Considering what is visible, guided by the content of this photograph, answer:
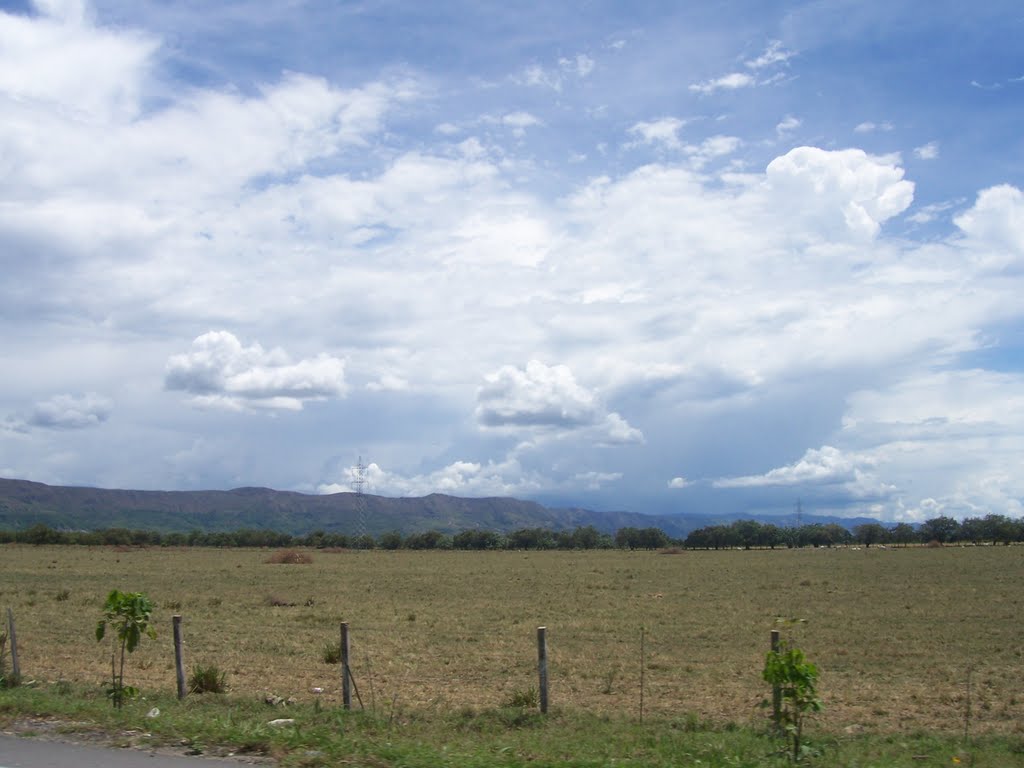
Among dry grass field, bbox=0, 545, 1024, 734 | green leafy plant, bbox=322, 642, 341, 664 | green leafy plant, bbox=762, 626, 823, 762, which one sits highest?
green leafy plant, bbox=762, 626, 823, 762

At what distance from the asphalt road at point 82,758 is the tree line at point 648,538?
417 ft

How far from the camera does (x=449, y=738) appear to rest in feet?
34.6

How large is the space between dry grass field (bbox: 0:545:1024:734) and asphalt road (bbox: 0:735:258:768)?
381cm

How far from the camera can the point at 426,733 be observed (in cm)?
1069

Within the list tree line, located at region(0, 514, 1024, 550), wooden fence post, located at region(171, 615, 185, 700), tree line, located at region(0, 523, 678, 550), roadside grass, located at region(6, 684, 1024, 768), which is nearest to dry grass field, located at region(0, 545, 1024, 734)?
roadside grass, located at region(6, 684, 1024, 768)

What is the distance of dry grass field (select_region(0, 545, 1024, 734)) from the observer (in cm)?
1501

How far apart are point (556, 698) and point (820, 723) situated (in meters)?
4.68

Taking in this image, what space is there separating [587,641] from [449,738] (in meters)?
13.3

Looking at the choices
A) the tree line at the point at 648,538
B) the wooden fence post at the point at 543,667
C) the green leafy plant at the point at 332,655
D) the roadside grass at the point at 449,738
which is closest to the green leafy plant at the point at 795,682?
the roadside grass at the point at 449,738

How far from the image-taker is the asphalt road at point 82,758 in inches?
339

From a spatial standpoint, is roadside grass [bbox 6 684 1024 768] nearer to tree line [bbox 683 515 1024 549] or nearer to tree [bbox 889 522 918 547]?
tree line [bbox 683 515 1024 549]

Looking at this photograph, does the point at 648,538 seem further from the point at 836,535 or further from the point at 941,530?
the point at 941,530

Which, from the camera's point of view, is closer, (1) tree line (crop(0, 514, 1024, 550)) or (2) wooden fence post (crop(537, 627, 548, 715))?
(2) wooden fence post (crop(537, 627, 548, 715))

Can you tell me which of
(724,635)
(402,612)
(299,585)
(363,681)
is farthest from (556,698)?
(299,585)
